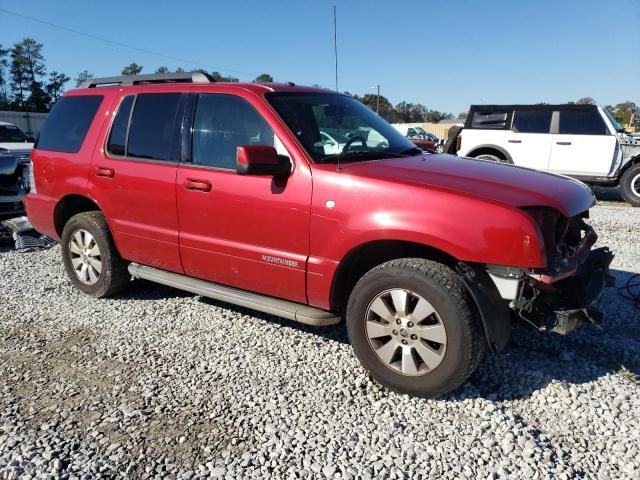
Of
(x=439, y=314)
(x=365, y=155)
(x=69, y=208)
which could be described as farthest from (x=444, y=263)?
(x=69, y=208)

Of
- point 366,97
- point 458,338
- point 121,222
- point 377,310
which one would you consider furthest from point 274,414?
point 366,97

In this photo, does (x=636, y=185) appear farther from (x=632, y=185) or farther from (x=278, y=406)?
(x=278, y=406)

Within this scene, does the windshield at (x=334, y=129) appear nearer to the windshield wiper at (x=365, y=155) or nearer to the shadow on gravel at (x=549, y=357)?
the windshield wiper at (x=365, y=155)

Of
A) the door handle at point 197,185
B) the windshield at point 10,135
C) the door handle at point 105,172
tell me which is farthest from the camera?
the windshield at point 10,135

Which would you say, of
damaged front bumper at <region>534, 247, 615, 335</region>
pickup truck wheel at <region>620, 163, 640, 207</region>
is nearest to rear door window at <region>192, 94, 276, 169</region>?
damaged front bumper at <region>534, 247, 615, 335</region>

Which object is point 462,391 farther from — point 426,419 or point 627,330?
point 627,330

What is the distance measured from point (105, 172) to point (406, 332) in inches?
119

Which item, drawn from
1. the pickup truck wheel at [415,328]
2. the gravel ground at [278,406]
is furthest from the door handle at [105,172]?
the pickup truck wheel at [415,328]

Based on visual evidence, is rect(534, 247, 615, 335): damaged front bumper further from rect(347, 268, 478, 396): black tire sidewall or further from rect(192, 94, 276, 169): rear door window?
rect(192, 94, 276, 169): rear door window

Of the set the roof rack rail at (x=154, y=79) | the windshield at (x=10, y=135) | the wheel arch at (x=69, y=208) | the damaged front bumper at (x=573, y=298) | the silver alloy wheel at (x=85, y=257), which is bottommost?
the silver alloy wheel at (x=85, y=257)

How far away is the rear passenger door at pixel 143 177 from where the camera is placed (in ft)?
13.6

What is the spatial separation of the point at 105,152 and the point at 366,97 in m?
75.7

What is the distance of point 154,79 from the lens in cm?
456

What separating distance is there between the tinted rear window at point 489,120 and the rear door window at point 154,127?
9.50m
